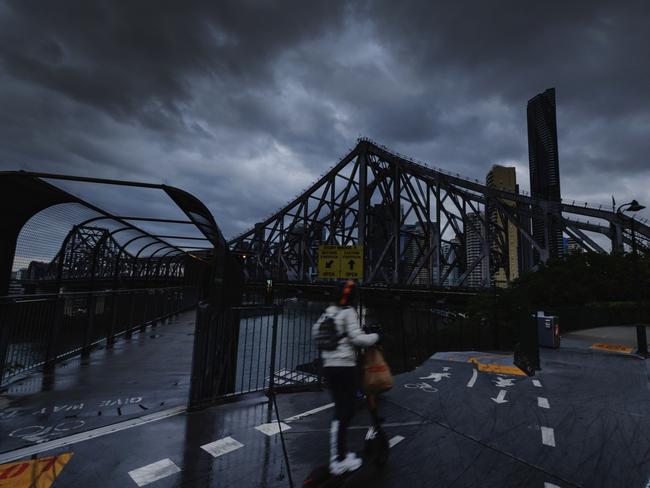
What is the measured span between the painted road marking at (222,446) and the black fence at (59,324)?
12.9ft

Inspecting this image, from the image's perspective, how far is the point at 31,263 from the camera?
555 centimetres

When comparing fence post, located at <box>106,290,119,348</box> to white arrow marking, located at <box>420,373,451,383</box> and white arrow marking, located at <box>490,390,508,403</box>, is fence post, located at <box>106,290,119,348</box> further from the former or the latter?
white arrow marking, located at <box>490,390,508,403</box>

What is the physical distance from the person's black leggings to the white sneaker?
0.06 metres

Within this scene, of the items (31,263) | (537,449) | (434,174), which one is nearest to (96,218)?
(31,263)

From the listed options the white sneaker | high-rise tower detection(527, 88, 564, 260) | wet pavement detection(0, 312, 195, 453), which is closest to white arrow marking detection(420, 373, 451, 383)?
the white sneaker

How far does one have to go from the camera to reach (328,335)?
120 inches

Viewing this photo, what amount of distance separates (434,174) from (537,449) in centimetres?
Answer: 5642

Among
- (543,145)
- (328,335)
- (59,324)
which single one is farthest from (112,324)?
(543,145)

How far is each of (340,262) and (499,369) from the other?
15.5 feet

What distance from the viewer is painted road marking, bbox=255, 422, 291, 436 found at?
4.02m

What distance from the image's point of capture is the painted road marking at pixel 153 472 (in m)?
2.97

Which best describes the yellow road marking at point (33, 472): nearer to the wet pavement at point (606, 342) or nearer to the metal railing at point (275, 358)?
the metal railing at point (275, 358)

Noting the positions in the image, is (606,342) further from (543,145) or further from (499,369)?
(543,145)

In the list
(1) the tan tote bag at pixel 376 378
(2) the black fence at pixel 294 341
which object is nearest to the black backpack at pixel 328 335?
(1) the tan tote bag at pixel 376 378
